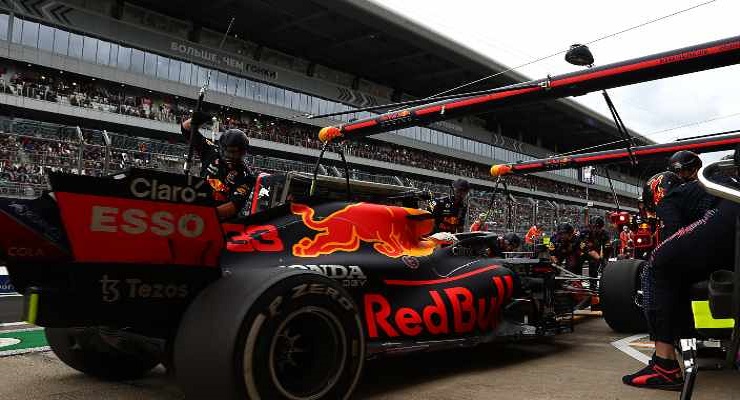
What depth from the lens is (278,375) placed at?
272 cm

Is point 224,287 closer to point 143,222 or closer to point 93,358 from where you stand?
point 143,222

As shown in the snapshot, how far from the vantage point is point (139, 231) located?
2.54m

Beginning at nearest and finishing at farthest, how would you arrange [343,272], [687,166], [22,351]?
[343,272], [687,166], [22,351]

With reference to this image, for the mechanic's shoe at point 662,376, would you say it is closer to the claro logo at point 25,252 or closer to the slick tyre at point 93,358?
the slick tyre at point 93,358

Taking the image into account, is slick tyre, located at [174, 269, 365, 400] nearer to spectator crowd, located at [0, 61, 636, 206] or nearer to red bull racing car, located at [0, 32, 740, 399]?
red bull racing car, located at [0, 32, 740, 399]

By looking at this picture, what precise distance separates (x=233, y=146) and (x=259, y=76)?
100ft

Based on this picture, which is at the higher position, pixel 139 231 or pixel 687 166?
pixel 687 166

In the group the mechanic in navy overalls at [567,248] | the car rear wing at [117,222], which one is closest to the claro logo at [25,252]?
the car rear wing at [117,222]

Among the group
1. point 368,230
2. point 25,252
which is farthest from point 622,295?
point 25,252

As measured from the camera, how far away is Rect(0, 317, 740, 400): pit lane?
334 centimetres

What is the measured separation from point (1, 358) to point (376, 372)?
2.72 meters

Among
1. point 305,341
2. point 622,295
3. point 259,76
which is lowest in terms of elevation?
point 305,341

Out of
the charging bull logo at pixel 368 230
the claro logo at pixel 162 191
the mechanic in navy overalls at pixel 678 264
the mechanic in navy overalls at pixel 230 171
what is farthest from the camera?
the mechanic in navy overalls at pixel 230 171

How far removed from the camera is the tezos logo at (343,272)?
10.8 feet
